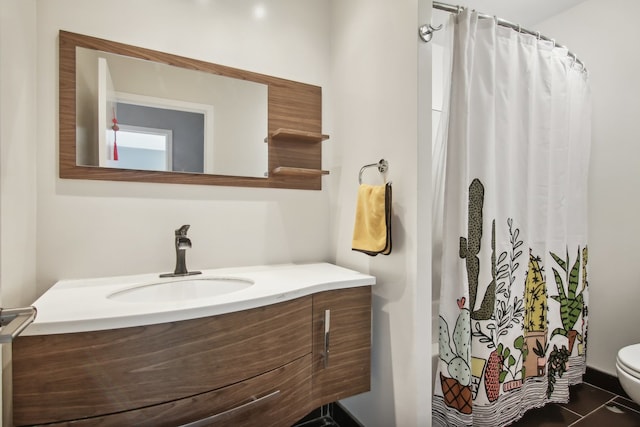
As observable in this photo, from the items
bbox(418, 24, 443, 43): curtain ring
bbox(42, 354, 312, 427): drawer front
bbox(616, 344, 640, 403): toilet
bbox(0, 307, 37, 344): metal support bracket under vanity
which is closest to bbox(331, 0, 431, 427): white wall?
bbox(418, 24, 443, 43): curtain ring

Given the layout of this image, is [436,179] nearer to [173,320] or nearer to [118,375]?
[173,320]

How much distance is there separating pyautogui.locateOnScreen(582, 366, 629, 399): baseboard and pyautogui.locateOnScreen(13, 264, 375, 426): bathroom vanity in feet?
6.12

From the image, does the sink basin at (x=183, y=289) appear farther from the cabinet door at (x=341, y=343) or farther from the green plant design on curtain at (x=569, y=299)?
the green plant design on curtain at (x=569, y=299)

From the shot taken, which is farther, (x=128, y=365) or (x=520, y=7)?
(x=520, y=7)

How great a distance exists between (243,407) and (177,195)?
0.97 metres

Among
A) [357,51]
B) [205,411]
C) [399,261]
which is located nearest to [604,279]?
[399,261]

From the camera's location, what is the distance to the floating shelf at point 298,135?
5.36 ft

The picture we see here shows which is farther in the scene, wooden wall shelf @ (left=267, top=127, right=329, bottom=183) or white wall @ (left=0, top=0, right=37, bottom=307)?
wooden wall shelf @ (left=267, top=127, right=329, bottom=183)

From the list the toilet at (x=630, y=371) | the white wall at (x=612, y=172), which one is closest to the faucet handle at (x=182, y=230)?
the toilet at (x=630, y=371)

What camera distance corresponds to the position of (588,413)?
1777 millimetres

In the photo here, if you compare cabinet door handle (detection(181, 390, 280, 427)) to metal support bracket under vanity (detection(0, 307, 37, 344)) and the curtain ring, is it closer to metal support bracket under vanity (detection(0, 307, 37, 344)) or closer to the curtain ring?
metal support bracket under vanity (detection(0, 307, 37, 344))

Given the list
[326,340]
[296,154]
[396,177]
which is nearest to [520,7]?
[396,177]

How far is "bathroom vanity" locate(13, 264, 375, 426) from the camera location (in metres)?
0.83

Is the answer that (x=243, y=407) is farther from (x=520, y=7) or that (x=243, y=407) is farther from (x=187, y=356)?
(x=520, y=7)
